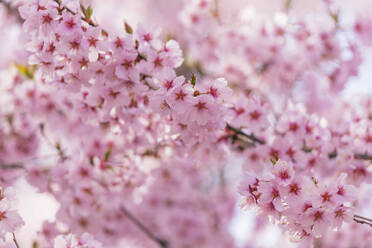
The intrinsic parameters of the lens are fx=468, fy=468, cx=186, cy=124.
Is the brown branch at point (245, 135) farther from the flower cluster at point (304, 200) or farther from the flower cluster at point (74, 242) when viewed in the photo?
the flower cluster at point (74, 242)

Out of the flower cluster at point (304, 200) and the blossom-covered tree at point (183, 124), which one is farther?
the blossom-covered tree at point (183, 124)

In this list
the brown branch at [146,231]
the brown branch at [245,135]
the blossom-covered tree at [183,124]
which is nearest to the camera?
the blossom-covered tree at [183,124]

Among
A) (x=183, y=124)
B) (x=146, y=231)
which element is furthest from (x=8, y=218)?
(x=146, y=231)

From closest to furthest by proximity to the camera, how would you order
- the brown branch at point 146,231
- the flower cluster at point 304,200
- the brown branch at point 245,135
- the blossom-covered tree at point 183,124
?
the flower cluster at point 304,200
the blossom-covered tree at point 183,124
the brown branch at point 245,135
the brown branch at point 146,231

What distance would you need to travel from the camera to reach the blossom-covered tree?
2.47 metres

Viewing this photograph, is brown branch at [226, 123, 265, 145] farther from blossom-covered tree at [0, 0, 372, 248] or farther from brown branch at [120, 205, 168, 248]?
brown branch at [120, 205, 168, 248]

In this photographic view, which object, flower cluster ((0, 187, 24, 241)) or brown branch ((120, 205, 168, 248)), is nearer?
flower cluster ((0, 187, 24, 241))

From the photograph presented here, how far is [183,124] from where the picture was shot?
2.80 metres

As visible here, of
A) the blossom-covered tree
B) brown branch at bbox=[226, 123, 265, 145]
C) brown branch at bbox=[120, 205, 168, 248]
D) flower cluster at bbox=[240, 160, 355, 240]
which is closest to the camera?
flower cluster at bbox=[240, 160, 355, 240]

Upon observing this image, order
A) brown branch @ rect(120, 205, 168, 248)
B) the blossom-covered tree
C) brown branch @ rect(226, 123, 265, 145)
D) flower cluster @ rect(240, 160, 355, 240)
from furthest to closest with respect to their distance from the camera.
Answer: brown branch @ rect(120, 205, 168, 248), brown branch @ rect(226, 123, 265, 145), the blossom-covered tree, flower cluster @ rect(240, 160, 355, 240)

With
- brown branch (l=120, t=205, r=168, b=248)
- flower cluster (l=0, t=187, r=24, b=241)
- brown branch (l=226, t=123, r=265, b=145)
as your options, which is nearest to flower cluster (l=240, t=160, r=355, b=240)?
brown branch (l=226, t=123, r=265, b=145)

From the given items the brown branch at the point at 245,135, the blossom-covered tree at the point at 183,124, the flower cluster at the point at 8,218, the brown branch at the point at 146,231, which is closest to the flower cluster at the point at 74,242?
the blossom-covered tree at the point at 183,124

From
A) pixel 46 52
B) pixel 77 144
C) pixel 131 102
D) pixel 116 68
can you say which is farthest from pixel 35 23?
pixel 77 144

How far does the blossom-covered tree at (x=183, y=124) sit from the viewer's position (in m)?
2.47
